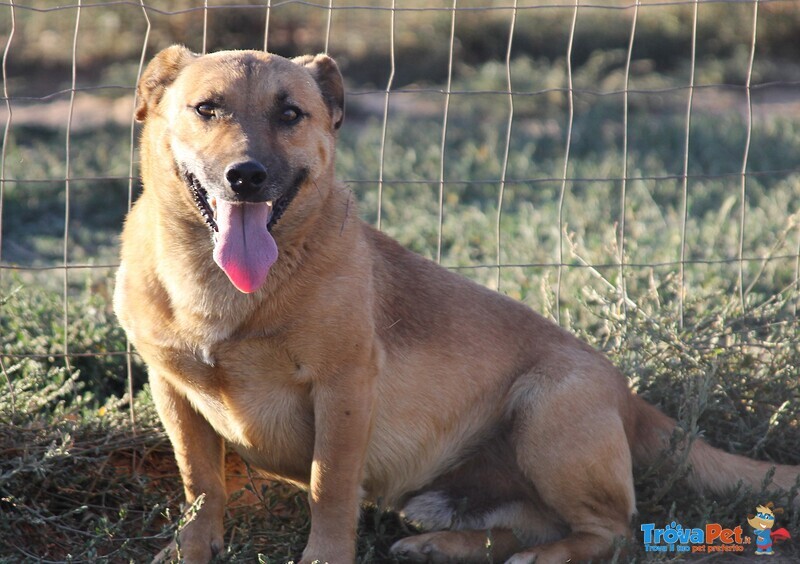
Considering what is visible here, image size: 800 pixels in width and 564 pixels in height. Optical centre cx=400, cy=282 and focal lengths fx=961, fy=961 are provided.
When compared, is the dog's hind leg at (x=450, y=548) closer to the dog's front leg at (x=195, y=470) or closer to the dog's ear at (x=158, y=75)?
the dog's front leg at (x=195, y=470)

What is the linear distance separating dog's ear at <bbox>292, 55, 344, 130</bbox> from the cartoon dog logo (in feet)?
6.69

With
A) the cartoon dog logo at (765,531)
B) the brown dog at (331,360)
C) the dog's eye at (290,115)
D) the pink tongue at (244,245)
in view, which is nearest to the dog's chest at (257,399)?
the brown dog at (331,360)

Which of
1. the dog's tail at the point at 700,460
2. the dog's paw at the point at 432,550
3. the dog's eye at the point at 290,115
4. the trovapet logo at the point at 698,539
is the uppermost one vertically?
the dog's eye at the point at 290,115

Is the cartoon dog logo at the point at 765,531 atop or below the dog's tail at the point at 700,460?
below

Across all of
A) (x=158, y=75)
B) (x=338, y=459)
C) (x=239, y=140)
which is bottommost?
(x=338, y=459)

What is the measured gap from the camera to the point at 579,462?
333 centimetres

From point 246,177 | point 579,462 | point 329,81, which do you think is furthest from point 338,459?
point 329,81

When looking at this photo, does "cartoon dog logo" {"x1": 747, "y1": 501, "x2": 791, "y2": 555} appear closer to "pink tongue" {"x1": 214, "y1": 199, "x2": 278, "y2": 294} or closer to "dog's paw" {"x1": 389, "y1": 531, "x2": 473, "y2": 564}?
"dog's paw" {"x1": 389, "y1": 531, "x2": 473, "y2": 564}

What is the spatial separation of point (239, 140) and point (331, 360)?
0.74 m

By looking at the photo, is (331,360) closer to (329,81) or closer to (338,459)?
(338,459)

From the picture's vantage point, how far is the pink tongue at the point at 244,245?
288 cm

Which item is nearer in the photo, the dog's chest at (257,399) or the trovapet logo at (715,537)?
the dog's chest at (257,399)

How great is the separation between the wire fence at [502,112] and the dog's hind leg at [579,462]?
3.30ft

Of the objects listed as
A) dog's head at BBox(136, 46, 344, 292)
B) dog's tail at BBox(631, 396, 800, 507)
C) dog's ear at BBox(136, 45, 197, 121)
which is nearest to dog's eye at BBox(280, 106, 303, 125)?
dog's head at BBox(136, 46, 344, 292)
